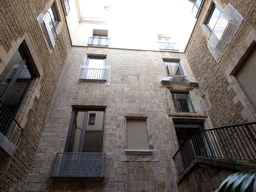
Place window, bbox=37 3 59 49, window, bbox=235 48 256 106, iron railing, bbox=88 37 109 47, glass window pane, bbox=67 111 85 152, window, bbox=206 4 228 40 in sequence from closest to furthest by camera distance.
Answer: window, bbox=235 48 256 106 < glass window pane, bbox=67 111 85 152 < window, bbox=37 3 59 49 < window, bbox=206 4 228 40 < iron railing, bbox=88 37 109 47

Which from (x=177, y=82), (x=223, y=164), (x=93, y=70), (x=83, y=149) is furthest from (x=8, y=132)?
(x=177, y=82)

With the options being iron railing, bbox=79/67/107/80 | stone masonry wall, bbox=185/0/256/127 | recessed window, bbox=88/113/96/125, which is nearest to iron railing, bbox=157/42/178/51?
stone masonry wall, bbox=185/0/256/127

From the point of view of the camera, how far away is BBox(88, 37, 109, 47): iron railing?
1124cm

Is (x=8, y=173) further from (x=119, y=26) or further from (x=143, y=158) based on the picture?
(x=119, y=26)

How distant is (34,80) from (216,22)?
8.19m

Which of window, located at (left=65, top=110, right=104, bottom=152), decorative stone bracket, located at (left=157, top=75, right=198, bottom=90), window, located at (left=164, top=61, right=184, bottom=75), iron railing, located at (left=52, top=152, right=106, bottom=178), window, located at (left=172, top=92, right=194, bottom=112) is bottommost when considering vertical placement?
iron railing, located at (left=52, top=152, right=106, bottom=178)

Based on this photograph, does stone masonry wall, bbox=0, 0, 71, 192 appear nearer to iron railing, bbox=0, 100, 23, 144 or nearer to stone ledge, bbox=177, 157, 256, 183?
iron railing, bbox=0, 100, 23, 144

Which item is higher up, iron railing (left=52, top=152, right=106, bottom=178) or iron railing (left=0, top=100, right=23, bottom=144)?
iron railing (left=0, top=100, right=23, bottom=144)

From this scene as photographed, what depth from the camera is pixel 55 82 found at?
8102 millimetres

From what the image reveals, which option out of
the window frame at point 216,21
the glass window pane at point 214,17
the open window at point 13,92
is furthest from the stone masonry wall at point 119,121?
the glass window pane at point 214,17

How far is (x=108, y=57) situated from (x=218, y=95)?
6315 mm

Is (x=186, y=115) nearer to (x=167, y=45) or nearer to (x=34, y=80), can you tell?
(x=167, y=45)

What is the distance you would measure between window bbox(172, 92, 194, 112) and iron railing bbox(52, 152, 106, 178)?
4395 millimetres

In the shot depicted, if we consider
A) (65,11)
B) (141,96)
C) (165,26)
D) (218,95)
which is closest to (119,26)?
(165,26)
